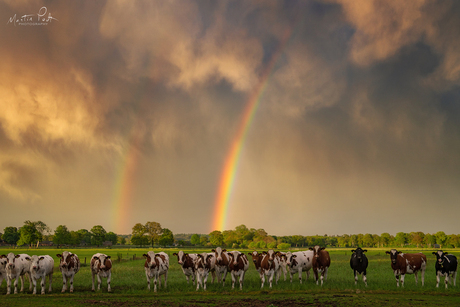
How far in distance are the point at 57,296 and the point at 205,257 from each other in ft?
34.0

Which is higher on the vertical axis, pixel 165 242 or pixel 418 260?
pixel 418 260

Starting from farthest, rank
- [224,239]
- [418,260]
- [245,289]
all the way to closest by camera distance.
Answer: [224,239], [418,260], [245,289]

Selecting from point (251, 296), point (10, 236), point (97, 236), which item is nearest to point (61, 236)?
point (97, 236)

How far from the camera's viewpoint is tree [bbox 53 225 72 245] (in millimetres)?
159000

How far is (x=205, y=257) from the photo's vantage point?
26000mm

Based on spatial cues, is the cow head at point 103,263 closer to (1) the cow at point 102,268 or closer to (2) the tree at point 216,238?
(1) the cow at point 102,268

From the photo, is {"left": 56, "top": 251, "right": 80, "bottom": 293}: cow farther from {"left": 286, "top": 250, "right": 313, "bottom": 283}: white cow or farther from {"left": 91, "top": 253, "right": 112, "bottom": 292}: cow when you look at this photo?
{"left": 286, "top": 250, "right": 313, "bottom": 283}: white cow

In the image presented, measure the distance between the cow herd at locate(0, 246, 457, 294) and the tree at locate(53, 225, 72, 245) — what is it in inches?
5946

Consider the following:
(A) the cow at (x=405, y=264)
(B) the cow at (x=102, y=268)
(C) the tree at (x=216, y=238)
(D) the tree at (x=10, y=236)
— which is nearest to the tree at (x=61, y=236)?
(D) the tree at (x=10, y=236)

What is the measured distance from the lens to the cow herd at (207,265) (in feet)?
79.8

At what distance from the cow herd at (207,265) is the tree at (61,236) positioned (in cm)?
15103

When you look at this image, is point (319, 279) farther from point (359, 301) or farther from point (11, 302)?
point (11, 302)

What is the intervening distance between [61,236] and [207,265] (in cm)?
15805

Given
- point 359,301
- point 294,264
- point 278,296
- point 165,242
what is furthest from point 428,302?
point 165,242
